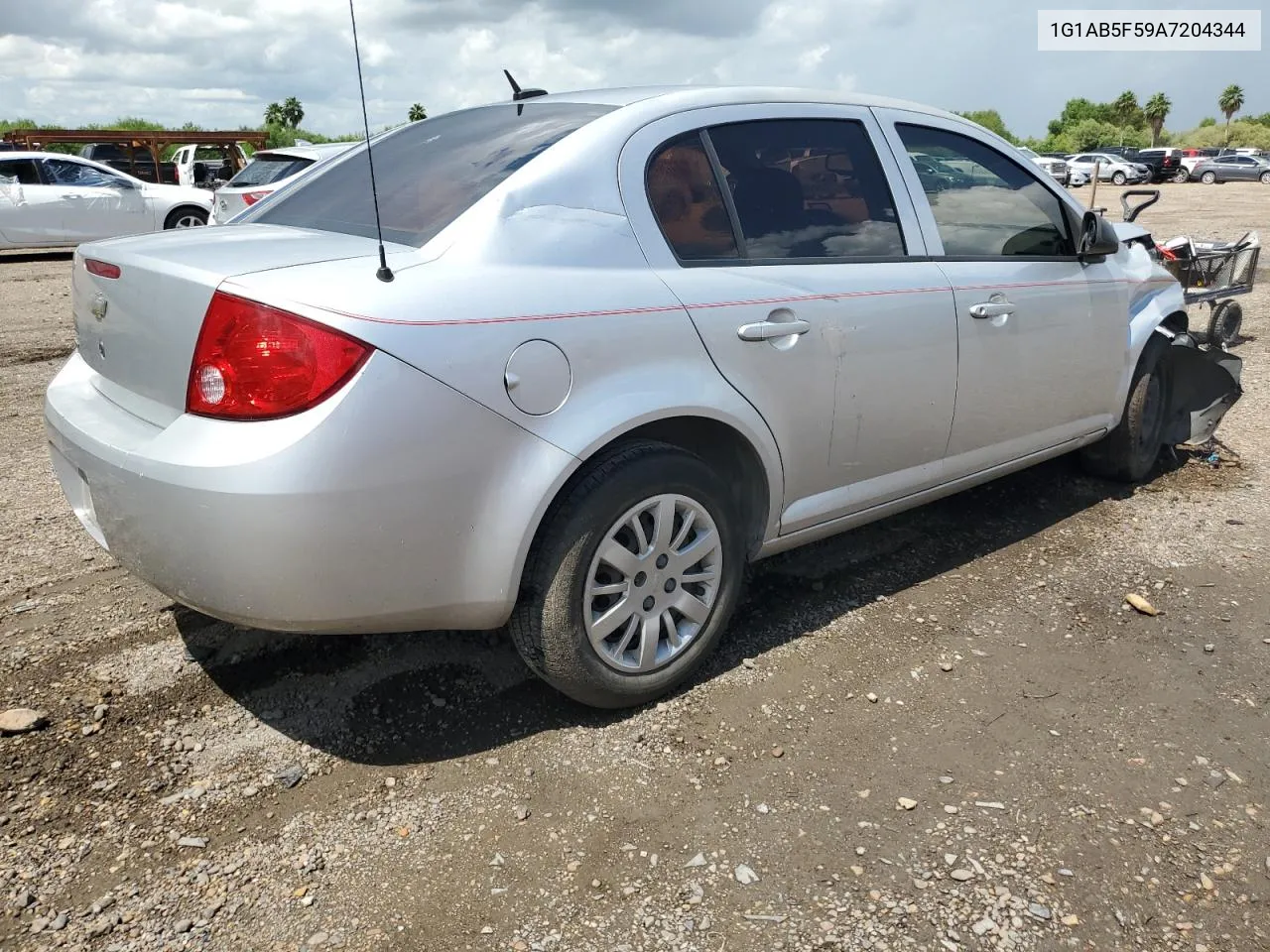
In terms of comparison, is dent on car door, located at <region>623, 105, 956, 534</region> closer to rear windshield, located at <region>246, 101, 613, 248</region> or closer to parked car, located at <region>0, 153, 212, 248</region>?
rear windshield, located at <region>246, 101, 613, 248</region>

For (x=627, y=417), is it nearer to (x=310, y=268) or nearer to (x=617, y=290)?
(x=617, y=290)

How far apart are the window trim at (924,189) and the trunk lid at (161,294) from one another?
188 centimetres

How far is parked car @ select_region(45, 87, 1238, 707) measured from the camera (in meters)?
2.20

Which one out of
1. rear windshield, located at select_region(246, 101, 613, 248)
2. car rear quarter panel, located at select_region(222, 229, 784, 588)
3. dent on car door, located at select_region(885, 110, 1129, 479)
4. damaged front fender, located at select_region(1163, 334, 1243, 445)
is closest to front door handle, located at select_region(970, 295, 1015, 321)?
dent on car door, located at select_region(885, 110, 1129, 479)

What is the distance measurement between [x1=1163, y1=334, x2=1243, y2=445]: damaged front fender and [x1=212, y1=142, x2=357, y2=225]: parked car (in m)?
9.34

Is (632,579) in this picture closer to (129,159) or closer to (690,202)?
(690,202)

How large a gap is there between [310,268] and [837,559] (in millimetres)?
2437

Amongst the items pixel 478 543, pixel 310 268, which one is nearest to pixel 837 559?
pixel 478 543

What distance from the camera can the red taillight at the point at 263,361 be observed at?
2145 mm

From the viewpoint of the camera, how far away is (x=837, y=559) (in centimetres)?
395

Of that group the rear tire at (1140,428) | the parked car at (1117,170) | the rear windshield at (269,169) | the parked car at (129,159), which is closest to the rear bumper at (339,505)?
the rear tire at (1140,428)

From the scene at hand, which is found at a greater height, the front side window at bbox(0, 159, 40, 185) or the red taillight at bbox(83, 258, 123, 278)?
the front side window at bbox(0, 159, 40, 185)

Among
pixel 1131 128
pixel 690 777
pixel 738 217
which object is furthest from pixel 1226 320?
pixel 1131 128

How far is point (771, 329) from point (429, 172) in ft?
3.64
